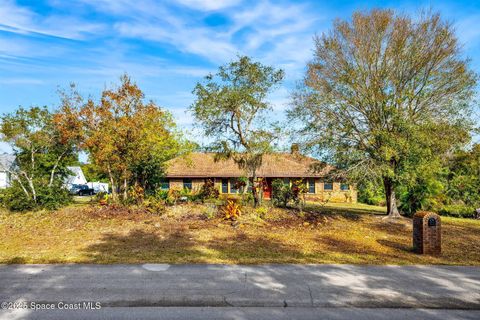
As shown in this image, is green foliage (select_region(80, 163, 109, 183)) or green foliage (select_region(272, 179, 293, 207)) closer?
green foliage (select_region(272, 179, 293, 207))

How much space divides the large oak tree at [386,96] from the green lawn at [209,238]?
9.84ft

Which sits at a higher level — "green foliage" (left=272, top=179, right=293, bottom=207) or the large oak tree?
the large oak tree

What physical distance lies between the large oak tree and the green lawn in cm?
300

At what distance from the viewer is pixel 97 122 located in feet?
55.1

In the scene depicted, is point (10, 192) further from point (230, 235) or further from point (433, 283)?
point (433, 283)

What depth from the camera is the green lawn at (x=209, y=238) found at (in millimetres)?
8883

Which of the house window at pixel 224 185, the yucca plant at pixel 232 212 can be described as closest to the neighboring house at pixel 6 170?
the yucca plant at pixel 232 212

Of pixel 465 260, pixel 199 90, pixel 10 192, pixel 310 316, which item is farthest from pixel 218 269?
pixel 10 192

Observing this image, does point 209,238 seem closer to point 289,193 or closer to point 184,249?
point 184,249

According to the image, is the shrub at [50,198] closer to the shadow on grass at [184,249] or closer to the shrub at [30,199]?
the shrub at [30,199]

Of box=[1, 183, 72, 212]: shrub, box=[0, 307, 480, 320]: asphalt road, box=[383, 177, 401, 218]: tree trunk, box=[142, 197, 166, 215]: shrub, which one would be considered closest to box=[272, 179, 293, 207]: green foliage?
box=[383, 177, 401, 218]: tree trunk

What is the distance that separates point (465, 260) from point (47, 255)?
36.2ft

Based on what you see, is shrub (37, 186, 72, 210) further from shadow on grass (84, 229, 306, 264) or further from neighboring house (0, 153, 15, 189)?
shadow on grass (84, 229, 306, 264)

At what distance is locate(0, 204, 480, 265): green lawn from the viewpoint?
29.1 feet
